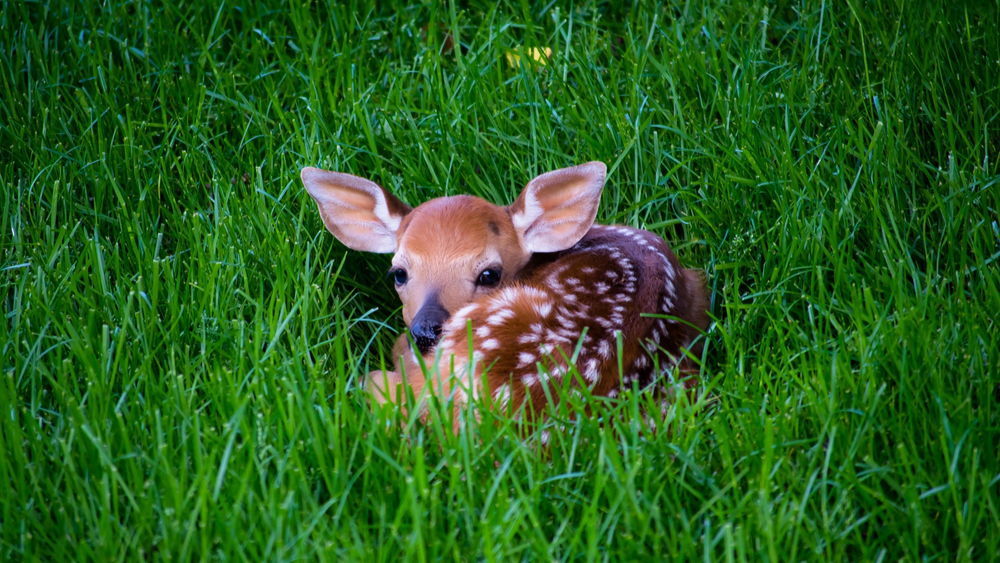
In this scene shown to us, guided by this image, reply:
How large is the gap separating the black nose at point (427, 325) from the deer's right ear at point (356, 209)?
18.4 inches

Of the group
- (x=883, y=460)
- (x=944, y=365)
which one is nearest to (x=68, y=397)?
(x=883, y=460)

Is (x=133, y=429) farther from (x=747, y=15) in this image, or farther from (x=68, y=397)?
(x=747, y=15)

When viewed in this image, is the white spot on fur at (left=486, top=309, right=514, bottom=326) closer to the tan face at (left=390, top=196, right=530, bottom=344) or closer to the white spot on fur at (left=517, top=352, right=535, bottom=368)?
the white spot on fur at (left=517, top=352, right=535, bottom=368)

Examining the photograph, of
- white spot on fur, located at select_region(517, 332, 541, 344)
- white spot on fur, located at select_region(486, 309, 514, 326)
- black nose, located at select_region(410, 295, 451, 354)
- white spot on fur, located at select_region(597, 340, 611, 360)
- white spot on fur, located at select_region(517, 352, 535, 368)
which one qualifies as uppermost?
white spot on fur, located at select_region(486, 309, 514, 326)

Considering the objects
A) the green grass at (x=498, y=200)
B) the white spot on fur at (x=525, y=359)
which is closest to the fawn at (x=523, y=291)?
the white spot on fur at (x=525, y=359)

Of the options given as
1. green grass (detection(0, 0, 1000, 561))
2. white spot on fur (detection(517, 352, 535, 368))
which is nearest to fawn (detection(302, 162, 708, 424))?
white spot on fur (detection(517, 352, 535, 368))

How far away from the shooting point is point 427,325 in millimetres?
3398

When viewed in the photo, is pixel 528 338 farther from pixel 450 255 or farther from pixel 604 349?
pixel 450 255

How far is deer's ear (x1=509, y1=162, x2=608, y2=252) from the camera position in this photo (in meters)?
3.76

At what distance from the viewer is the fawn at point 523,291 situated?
118 inches

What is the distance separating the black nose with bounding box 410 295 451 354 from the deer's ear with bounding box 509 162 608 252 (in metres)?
0.50

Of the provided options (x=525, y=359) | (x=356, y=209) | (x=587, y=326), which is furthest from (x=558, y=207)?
(x=525, y=359)

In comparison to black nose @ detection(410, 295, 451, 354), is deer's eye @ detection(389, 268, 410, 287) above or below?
below

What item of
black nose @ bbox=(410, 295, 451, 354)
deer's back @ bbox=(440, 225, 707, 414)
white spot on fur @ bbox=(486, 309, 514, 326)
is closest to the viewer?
deer's back @ bbox=(440, 225, 707, 414)
